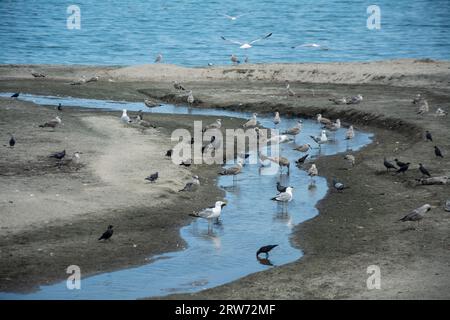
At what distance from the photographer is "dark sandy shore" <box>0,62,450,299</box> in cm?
1586

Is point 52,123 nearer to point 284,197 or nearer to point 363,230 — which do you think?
point 284,197

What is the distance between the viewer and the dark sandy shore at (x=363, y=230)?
15859mm

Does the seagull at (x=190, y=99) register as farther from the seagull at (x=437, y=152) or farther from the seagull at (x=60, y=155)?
the seagull at (x=437, y=152)

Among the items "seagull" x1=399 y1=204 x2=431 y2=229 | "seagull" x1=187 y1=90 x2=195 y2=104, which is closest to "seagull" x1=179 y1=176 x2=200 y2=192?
"seagull" x1=399 y1=204 x2=431 y2=229

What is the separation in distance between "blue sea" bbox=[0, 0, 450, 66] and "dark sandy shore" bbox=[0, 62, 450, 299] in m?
17.7

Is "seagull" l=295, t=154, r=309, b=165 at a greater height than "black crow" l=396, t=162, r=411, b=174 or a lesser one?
lesser

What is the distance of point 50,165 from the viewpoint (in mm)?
24344

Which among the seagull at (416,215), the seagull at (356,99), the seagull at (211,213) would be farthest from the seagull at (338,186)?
the seagull at (356,99)

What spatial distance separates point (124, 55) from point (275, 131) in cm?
3330

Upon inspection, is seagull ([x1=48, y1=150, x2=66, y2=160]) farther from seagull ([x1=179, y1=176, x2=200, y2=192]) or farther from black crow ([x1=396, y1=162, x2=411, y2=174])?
black crow ([x1=396, y1=162, x2=411, y2=174])

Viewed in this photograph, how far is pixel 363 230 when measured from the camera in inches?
778

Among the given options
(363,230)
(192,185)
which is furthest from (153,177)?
(363,230)

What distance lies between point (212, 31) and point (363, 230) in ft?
200

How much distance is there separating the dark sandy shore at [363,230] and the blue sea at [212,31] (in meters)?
17.7
